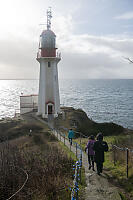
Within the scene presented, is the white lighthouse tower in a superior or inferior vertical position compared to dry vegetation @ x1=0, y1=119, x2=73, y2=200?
superior

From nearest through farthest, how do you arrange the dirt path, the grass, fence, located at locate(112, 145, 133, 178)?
1. the dirt path
2. the grass
3. fence, located at locate(112, 145, 133, 178)

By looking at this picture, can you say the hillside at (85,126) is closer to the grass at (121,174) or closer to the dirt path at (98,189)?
the grass at (121,174)

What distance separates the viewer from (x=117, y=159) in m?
8.76

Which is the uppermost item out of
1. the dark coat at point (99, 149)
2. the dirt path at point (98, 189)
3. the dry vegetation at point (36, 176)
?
the dark coat at point (99, 149)

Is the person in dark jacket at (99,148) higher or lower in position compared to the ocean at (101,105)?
higher

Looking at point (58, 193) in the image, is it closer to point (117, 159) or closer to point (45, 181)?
point (45, 181)

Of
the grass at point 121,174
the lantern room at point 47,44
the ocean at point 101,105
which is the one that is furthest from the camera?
the ocean at point 101,105

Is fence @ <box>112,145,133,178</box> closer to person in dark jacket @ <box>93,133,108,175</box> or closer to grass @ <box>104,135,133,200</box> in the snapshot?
grass @ <box>104,135,133,200</box>

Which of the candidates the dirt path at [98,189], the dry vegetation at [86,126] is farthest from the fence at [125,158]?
the dry vegetation at [86,126]

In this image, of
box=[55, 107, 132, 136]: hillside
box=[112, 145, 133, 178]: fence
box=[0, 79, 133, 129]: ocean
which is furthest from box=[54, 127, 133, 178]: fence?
box=[0, 79, 133, 129]: ocean

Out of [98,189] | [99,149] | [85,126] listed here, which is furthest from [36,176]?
[85,126]

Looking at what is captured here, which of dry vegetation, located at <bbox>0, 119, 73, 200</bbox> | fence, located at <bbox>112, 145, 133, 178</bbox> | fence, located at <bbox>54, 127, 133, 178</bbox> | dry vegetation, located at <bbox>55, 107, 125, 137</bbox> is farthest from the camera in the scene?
dry vegetation, located at <bbox>55, 107, 125, 137</bbox>

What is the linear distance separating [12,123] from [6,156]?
16.2 meters

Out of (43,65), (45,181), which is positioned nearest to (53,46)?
(43,65)
